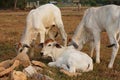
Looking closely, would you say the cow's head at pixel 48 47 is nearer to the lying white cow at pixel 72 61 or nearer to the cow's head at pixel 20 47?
→ the lying white cow at pixel 72 61

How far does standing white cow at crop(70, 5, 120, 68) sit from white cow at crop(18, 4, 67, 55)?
1418 mm

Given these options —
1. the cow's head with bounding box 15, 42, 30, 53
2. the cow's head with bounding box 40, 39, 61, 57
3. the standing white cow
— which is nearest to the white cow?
the cow's head with bounding box 15, 42, 30, 53

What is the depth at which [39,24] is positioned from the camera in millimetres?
12336

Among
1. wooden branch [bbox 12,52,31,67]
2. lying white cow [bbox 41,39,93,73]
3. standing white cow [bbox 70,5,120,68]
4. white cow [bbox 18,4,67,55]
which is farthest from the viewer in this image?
white cow [bbox 18,4,67,55]

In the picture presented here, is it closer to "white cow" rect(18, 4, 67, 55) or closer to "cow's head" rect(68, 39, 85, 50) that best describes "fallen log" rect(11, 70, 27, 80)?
"white cow" rect(18, 4, 67, 55)

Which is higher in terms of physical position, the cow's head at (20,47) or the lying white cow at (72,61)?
the lying white cow at (72,61)

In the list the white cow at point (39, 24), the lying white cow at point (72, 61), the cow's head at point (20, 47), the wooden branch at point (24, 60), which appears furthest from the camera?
the white cow at point (39, 24)

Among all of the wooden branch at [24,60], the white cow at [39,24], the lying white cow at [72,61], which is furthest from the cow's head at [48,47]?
the white cow at [39,24]

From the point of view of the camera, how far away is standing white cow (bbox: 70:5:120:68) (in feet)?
34.4

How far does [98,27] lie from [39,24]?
227 centimetres

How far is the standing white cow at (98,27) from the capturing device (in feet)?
34.4

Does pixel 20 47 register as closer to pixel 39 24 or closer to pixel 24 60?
pixel 39 24

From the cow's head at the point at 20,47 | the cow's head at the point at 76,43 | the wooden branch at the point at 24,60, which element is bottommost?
the cow's head at the point at 20,47

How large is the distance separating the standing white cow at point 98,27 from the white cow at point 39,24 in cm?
142
